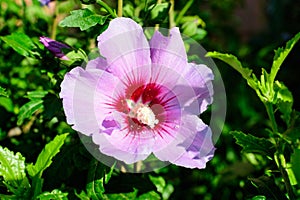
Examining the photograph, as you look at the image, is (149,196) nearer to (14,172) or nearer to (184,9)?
(14,172)

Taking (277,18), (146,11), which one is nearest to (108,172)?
(146,11)

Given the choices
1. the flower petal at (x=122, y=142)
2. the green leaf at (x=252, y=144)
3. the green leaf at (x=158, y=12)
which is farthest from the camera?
the green leaf at (x=158, y=12)

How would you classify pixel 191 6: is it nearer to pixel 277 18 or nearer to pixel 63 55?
pixel 63 55

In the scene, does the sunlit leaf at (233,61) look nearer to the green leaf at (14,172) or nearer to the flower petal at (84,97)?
the flower petal at (84,97)

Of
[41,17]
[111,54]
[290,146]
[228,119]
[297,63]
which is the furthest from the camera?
[297,63]

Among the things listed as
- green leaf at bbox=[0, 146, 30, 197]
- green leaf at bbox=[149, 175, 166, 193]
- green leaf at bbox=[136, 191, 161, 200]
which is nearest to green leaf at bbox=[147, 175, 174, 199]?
green leaf at bbox=[149, 175, 166, 193]

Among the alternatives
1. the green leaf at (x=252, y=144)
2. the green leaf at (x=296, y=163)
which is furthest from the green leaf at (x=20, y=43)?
the green leaf at (x=296, y=163)
